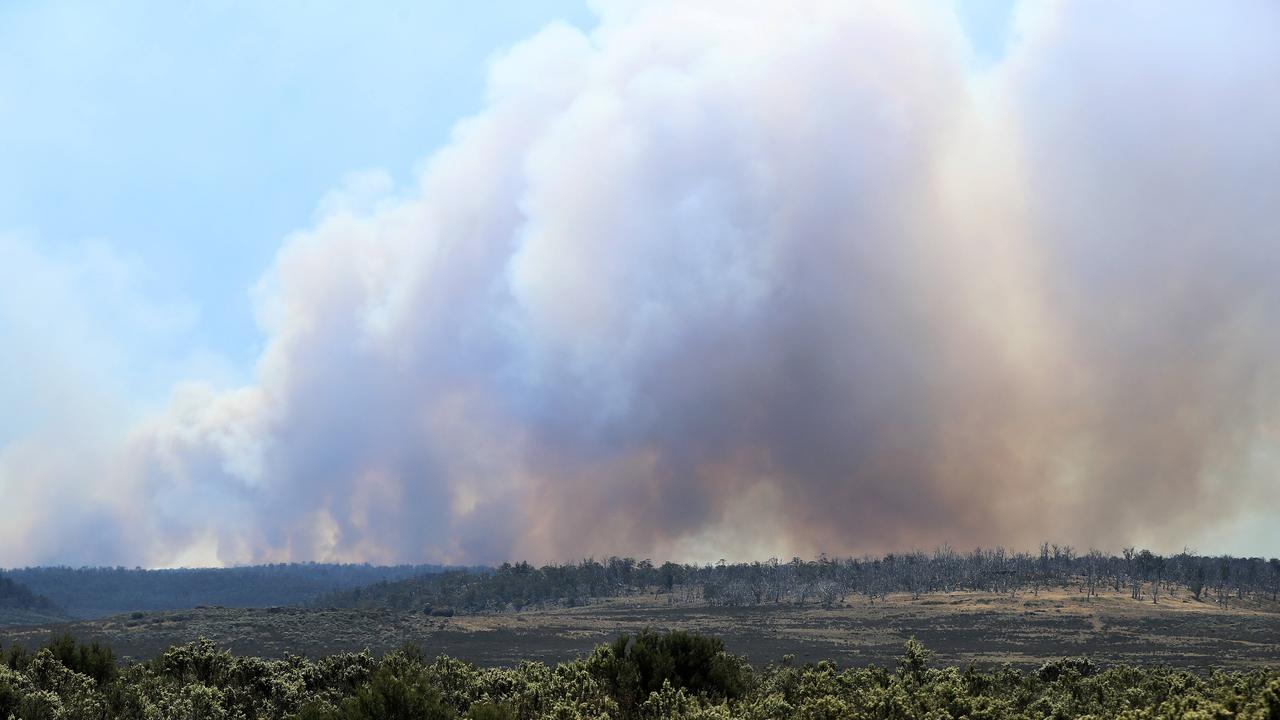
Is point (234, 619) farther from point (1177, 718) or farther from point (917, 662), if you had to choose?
point (1177, 718)

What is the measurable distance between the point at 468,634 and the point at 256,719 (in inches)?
5151

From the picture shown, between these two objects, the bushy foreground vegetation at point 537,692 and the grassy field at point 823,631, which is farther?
the grassy field at point 823,631

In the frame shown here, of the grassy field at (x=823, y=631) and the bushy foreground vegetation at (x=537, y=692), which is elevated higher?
the bushy foreground vegetation at (x=537, y=692)

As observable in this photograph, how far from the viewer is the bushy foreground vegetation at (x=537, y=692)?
22.1m

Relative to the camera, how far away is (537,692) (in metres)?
28.0

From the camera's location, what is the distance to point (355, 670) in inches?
1357

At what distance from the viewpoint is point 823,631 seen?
15338cm

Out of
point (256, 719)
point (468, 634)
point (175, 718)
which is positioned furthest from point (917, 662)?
point (468, 634)

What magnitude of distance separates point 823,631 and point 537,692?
135 meters

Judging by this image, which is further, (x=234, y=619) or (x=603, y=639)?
(x=234, y=619)

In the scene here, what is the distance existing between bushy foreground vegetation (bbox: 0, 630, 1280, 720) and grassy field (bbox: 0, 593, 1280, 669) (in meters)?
79.9

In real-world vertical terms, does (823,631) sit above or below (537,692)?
below

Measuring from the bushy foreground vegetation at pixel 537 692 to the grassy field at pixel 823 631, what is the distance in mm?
79867

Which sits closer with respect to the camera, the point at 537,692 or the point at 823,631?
the point at 537,692
